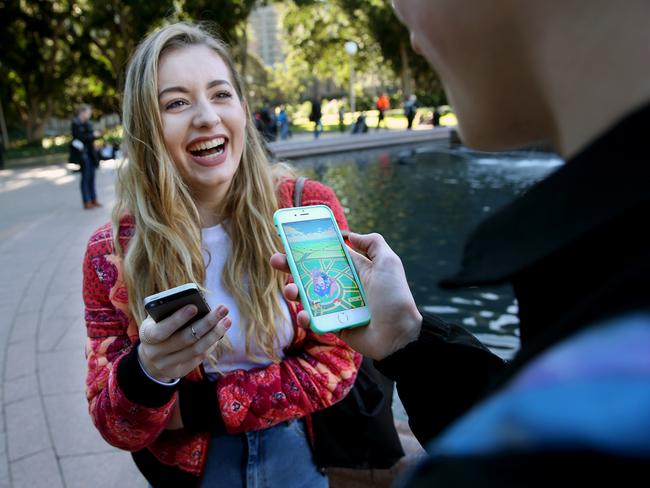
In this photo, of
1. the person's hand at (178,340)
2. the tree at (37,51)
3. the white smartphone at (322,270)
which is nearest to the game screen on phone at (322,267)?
the white smartphone at (322,270)

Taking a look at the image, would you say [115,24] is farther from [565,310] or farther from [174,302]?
[565,310]

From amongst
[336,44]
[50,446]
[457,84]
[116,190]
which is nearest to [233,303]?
[116,190]

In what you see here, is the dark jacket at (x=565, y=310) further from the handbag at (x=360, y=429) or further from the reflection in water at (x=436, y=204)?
the handbag at (x=360, y=429)

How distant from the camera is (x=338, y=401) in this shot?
212 cm

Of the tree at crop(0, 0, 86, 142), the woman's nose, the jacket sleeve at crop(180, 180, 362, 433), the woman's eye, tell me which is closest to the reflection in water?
the jacket sleeve at crop(180, 180, 362, 433)

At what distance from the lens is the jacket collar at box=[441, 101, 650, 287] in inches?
22.4

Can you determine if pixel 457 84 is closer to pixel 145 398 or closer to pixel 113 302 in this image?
pixel 145 398

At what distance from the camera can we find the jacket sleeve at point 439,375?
3.94 ft

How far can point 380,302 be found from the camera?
158cm

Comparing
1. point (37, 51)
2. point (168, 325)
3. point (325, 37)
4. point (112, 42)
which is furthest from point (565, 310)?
point (325, 37)

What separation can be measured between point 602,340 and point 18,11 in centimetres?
2949

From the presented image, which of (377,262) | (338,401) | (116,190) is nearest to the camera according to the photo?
(377,262)

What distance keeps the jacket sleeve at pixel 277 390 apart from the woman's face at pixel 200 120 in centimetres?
65

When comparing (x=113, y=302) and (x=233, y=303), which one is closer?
(x=113, y=302)
